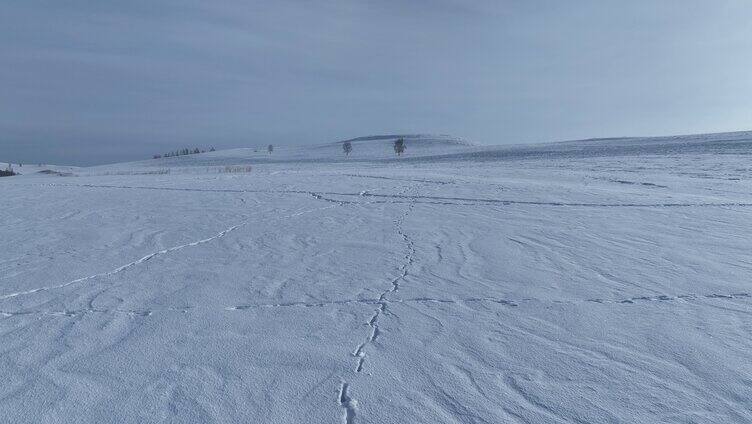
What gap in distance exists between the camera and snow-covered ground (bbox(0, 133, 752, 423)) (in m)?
2.56

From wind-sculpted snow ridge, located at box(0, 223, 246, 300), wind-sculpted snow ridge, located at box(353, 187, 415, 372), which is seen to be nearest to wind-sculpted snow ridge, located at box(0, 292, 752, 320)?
wind-sculpted snow ridge, located at box(353, 187, 415, 372)

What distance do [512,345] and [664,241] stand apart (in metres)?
3.76

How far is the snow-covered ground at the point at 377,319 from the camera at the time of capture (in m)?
2.56

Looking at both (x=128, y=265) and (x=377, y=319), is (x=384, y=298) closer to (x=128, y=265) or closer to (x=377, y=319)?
(x=377, y=319)

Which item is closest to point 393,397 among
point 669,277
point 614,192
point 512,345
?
point 512,345

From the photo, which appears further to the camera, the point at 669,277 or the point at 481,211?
the point at 481,211

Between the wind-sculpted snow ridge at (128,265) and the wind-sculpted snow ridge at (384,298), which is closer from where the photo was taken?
the wind-sculpted snow ridge at (384,298)

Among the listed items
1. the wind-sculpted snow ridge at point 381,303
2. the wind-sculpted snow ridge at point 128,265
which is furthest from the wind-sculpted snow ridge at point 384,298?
the wind-sculpted snow ridge at point 128,265

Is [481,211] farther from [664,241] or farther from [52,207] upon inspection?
[52,207]

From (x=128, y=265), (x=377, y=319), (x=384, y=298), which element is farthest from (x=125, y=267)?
(x=377, y=319)

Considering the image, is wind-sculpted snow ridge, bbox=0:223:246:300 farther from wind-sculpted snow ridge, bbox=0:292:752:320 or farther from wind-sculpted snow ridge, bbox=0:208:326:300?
wind-sculpted snow ridge, bbox=0:292:752:320

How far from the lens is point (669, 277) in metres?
A: 4.53

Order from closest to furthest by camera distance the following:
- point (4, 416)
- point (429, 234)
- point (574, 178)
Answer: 1. point (4, 416)
2. point (429, 234)
3. point (574, 178)

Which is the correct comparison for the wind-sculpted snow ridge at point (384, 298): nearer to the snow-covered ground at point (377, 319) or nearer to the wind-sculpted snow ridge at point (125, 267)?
the snow-covered ground at point (377, 319)
